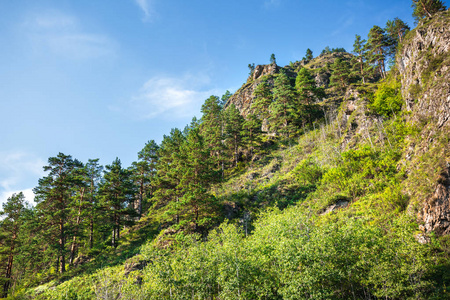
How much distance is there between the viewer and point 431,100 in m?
22.0

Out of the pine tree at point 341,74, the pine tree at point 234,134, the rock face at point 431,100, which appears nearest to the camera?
the rock face at point 431,100

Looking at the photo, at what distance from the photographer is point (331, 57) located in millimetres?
105812

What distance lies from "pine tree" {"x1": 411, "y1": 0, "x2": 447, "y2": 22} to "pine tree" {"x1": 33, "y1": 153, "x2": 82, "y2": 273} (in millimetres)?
62831

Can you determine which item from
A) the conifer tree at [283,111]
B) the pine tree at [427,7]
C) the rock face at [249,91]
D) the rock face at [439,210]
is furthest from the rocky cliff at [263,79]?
the rock face at [439,210]

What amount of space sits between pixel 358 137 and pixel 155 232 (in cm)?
3356

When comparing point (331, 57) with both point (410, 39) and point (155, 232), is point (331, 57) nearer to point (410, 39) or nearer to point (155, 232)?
point (410, 39)

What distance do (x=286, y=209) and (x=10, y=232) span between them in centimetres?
3938

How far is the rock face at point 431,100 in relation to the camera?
16297 millimetres

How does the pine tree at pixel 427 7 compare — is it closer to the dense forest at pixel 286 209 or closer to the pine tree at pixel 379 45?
the dense forest at pixel 286 209

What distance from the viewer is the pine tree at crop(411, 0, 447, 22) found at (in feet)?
117

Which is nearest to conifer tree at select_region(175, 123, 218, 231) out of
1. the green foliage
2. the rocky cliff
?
the green foliage

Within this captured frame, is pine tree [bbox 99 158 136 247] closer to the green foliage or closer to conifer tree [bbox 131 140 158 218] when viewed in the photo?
conifer tree [bbox 131 140 158 218]

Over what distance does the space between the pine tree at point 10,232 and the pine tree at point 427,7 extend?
71.4m

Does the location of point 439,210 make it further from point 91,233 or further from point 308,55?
point 308,55
